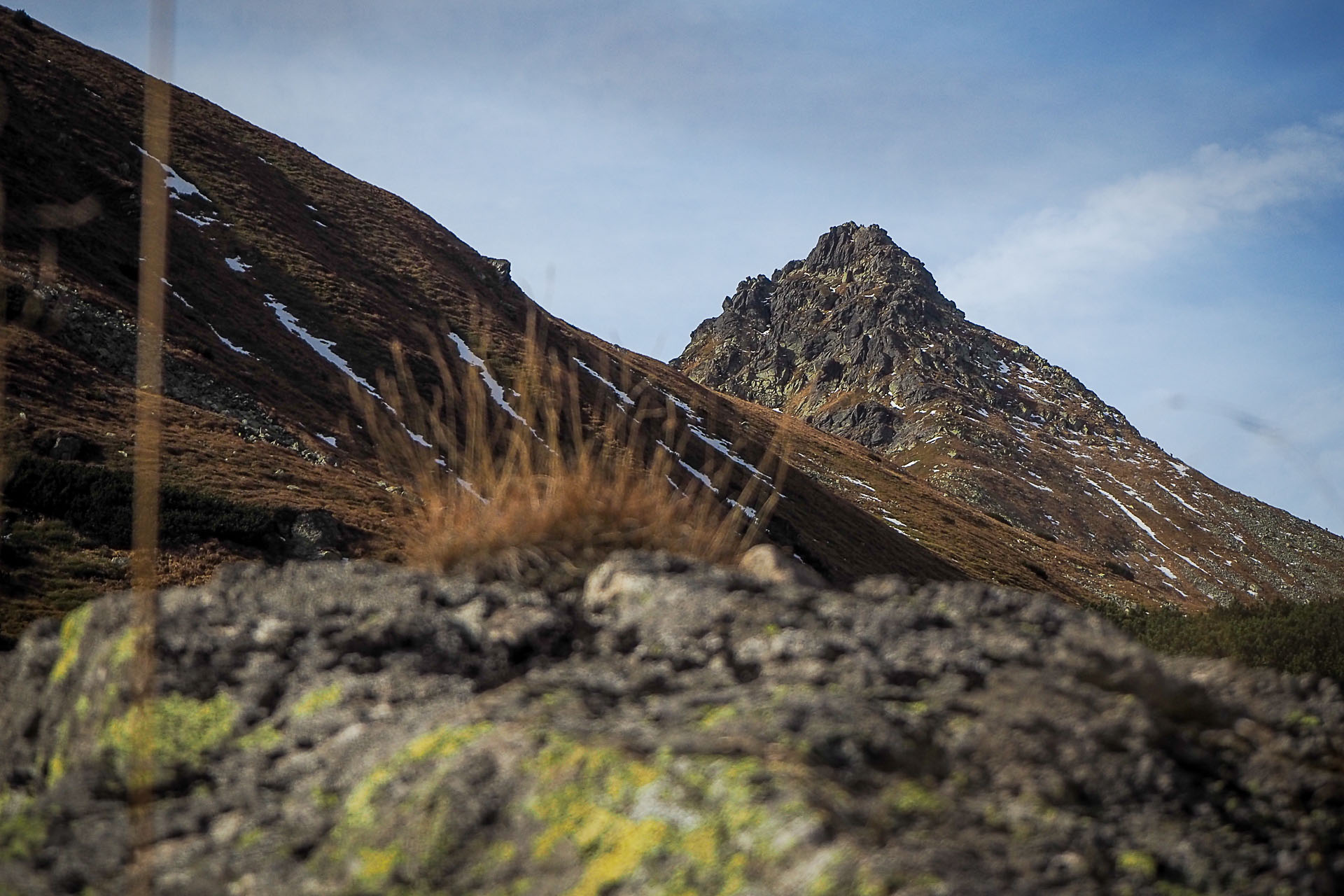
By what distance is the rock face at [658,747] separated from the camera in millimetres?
2299

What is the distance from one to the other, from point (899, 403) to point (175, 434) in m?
109

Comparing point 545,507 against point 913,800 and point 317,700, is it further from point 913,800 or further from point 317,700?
point 913,800

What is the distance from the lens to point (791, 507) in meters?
39.2

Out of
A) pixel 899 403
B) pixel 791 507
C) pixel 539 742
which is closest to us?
pixel 539 742

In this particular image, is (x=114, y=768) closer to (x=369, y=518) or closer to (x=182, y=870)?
(x=182, y=870)

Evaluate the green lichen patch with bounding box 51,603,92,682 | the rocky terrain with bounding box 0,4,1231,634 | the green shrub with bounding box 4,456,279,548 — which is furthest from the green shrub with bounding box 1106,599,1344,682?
the green shrub with bounding box 4,456,279,548

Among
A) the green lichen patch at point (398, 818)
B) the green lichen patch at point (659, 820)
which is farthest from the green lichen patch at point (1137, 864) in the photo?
the green lichen patch at point (398, 818)

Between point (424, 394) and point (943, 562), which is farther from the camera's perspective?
point (943, 562)

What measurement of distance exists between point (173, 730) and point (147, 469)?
1831 cm

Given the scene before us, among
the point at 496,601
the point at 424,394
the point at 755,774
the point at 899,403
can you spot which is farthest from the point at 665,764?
the point at 899,403

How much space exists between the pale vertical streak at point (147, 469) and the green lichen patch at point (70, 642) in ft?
0.66

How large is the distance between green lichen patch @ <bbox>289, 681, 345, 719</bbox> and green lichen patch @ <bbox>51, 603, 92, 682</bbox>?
39.2 inches

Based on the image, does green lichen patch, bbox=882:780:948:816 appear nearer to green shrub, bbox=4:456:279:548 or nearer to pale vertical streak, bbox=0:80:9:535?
pale vertical streak, bbox=0:80:9:535

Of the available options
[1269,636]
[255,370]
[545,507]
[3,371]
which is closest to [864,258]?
[255,370]
